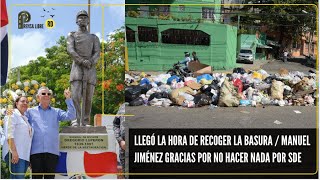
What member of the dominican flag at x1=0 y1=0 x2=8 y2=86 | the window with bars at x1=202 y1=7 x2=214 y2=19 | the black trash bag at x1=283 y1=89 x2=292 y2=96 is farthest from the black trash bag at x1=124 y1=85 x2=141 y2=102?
the black trash bag at x1=283 y1=89 x2=292 y2=96

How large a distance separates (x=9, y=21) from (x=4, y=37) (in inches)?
6.0

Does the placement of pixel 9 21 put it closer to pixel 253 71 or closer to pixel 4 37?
pixel 4 37

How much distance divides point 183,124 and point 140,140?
414 mm

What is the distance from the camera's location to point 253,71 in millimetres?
5367

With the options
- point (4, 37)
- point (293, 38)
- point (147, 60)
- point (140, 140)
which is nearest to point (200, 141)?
point (140, 140)

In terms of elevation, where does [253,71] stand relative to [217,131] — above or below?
above

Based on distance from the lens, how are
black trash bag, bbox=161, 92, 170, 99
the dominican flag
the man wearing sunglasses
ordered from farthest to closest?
black trash bag, bbox=161, 92, 170, 99, the man wearing sunglasses, the dominican flag

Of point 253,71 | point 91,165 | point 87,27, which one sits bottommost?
point 91,165

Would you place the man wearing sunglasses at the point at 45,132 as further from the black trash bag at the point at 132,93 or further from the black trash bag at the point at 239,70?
the black trash bag at the point at 239,70

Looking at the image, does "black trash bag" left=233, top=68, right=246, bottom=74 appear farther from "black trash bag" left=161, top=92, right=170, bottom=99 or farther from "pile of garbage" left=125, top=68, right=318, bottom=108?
"black trash bag" left=161, top=92, right=170, bottom=99

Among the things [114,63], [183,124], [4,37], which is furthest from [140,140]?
[4,37]

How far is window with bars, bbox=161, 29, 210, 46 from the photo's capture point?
17.4 feet

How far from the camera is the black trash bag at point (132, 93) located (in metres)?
5.27

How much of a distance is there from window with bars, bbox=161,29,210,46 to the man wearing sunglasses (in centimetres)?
106
